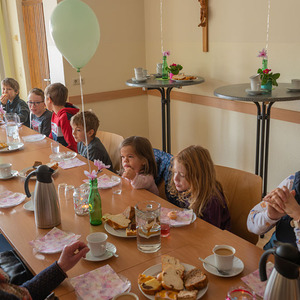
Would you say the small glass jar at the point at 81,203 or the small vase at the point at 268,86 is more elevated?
the small vase at the point at 268,86

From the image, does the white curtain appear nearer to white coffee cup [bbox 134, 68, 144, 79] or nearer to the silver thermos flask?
white coffee cup [bbox 134, 68, 144, 79]

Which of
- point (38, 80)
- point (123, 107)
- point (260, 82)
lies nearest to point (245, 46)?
point (260, 82)

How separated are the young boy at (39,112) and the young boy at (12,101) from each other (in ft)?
1.36

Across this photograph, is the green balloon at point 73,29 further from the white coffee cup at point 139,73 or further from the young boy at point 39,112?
Answer: the young boy at point 39,112

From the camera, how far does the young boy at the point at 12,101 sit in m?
3.99

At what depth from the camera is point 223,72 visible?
11.9ft

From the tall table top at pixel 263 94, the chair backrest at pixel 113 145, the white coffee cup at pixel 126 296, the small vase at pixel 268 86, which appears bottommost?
the chair backrest at pixel 113 145

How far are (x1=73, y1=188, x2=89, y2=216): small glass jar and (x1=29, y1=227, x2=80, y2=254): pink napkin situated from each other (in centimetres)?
17

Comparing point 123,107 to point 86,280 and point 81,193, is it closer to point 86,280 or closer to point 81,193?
point 81,193

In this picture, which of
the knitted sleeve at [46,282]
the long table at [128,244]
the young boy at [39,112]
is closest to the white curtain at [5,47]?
the young boy at [39,112]

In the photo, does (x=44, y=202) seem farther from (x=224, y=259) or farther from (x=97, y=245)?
(x=224, y=259)

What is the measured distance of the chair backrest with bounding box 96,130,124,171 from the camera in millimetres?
2783

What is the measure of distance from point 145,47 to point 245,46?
1.63 m

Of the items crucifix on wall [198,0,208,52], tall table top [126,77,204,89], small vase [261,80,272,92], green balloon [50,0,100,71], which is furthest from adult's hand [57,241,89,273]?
crucifix on wall [198,0,208,52]
